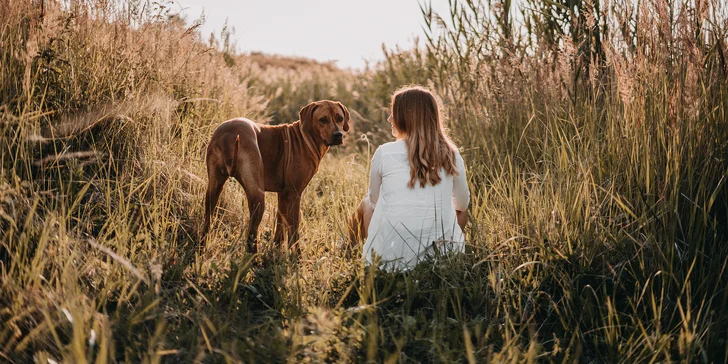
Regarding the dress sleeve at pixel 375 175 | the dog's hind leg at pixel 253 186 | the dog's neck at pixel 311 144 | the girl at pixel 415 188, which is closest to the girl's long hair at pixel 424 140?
the girl at pixel 415 188

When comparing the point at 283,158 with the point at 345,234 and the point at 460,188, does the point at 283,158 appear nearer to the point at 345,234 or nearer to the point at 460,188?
the point at 345,234

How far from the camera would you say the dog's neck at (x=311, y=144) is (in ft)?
13.4

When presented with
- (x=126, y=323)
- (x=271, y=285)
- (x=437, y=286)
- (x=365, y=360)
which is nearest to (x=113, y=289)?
(x=126, y=323)

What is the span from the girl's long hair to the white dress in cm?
5

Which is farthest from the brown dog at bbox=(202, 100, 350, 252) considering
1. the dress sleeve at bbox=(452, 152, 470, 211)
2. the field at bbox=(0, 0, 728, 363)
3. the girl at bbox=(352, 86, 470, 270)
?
the dress sleeve at bbox=(452, 152, 470, 211)

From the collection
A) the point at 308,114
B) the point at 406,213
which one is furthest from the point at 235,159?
the point at 406,213

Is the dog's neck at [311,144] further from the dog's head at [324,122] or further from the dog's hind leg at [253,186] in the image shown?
the dog's hind leg at [253,186]

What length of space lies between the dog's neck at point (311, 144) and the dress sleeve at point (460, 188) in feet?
3.15

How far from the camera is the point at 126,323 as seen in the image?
252 centimetres

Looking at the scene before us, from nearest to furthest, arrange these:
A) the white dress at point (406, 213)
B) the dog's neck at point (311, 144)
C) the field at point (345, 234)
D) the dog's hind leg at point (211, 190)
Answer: the field at point (345, 234) < the white dress at point (406, 213) < the dog's hind leg at point (211, 190) < the dog's neck at point (311, 144)

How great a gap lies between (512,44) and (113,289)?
3641 mm

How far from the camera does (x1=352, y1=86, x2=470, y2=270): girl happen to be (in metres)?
3.49

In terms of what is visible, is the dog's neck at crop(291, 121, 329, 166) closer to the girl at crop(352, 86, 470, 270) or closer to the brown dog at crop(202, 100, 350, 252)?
the brown dog at crop(202, 100, 350, 252)

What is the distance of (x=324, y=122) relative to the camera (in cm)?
414
